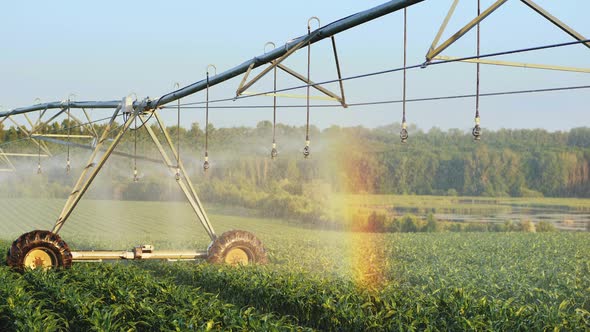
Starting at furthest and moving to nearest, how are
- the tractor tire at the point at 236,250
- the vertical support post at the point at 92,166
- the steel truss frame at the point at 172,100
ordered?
the vertical support post at the point at 92,166, the tractor tire at the point at 236,250, the steel truss frame at the point at 172,100

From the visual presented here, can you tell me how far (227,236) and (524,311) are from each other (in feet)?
28.7

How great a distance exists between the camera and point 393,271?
14.7 metres

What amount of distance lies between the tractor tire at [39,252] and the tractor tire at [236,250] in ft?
9.73

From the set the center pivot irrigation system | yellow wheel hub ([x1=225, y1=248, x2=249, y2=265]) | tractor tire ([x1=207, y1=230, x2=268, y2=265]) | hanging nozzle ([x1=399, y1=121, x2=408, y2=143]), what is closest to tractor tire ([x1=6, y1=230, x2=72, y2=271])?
the center pivot irrigation system

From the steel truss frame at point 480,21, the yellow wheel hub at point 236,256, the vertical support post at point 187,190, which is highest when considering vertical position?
the steel truss frame at point 480,21

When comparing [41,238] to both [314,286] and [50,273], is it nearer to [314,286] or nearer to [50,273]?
[50,273]

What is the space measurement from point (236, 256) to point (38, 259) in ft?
13.2

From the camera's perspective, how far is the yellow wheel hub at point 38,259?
15125 millimetres

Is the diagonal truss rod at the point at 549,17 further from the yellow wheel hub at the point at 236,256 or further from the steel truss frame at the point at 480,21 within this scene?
the yellow wheel hub at the point at 236,256

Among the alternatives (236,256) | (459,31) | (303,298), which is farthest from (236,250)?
(459,31)

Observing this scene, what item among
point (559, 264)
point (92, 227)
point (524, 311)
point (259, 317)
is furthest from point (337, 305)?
point (92, 227)

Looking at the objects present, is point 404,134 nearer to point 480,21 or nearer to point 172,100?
point 480,21

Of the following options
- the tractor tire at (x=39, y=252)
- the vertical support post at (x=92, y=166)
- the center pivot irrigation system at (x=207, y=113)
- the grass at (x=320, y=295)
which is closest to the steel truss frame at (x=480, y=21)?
the center pivot irrigation system at (x=207, y=113)

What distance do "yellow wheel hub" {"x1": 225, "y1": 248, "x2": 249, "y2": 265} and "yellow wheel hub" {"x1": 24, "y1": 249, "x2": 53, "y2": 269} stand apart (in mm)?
3587
